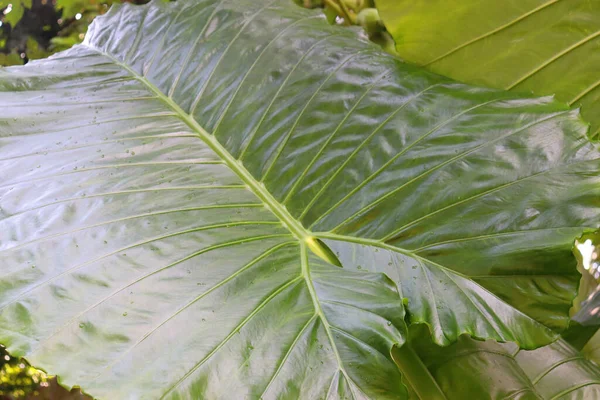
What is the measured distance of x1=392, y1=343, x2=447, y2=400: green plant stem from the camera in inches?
26.9

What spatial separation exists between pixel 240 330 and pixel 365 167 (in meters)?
0.34

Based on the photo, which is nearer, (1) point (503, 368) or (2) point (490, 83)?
(1) point (503, 368)

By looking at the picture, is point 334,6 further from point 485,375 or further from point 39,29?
point 39,29

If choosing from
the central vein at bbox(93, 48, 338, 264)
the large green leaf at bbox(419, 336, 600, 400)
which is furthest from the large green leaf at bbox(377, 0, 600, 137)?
the large green leaf at bbox(419, 336, 600, 400)

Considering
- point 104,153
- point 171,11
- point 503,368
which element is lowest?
point 503,368

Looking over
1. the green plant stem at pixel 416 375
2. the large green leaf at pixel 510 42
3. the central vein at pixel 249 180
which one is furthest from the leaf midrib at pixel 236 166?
the large green leaf at pixel 510 42

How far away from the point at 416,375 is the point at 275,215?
0.94 feet

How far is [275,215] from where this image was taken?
0.78m

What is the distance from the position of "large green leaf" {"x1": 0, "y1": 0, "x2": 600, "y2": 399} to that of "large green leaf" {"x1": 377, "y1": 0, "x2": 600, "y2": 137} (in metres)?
0.08

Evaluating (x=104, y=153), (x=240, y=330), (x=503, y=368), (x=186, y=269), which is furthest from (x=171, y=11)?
(x=503, y=368)

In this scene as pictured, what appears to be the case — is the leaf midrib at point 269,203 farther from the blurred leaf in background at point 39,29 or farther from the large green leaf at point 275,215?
the blurred leaf in background at point 39,29

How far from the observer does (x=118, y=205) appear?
727mm

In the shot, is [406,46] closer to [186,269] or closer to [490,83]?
[490,83]

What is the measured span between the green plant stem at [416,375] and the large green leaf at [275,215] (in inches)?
4.0
